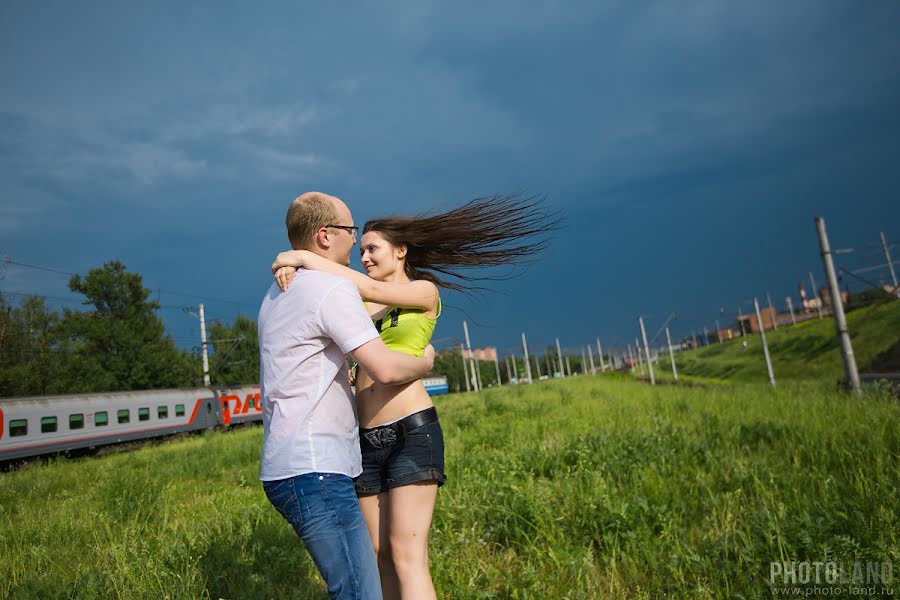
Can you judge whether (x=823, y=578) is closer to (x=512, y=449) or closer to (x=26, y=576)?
(x=512, y=449)

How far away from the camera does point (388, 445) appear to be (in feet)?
7.77

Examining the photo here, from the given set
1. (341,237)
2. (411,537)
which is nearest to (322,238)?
(341,237)

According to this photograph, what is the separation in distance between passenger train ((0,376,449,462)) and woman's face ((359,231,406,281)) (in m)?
16.7

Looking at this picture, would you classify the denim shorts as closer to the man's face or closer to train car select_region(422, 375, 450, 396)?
the man's face

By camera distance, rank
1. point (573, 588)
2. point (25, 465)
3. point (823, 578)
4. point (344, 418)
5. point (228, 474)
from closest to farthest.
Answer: point (344, 418) → point (823, 578) → point (573, 588) → point (228, 474) → point (25, 465)

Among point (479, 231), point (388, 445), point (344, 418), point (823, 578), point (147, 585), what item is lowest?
point (823, 578)

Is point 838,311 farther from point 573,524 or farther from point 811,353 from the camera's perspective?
point 811,353

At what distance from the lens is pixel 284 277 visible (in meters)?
2.08

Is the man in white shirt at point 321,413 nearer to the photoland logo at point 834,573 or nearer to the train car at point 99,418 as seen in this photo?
the photoland logo at point 834,573

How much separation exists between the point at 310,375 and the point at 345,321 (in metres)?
0.25

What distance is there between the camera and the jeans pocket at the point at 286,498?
1.80 m

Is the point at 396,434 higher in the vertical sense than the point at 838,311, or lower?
lower

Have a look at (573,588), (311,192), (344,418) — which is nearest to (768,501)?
Answer: (573,588)

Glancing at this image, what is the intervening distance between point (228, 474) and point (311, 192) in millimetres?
8454
